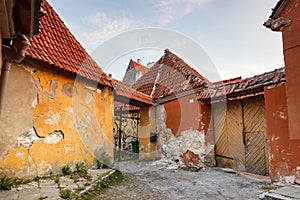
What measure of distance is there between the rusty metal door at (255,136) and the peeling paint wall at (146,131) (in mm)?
4018

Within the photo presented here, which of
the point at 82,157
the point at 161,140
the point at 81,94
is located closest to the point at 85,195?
the point at 82,157

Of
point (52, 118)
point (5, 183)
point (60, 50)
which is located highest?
point (60, 50)

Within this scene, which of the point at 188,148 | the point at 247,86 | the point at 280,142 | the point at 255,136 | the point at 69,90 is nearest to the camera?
the point at 280,142

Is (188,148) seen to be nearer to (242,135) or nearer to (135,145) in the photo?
(242,135)

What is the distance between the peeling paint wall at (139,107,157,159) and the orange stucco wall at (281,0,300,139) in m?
5.78

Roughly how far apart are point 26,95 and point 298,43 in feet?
17.4

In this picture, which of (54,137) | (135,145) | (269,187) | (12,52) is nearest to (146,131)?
(135,145)

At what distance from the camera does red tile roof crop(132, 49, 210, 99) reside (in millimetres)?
7893

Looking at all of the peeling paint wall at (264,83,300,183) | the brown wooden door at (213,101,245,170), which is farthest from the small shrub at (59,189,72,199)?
the brown wooden door at (213,101,245,170)

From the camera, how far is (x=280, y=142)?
4543 mm

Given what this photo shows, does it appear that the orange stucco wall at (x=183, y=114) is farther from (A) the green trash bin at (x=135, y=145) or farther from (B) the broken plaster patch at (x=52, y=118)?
(B) the broken plaster patch at (x=52, y=118)

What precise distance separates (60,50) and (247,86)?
463 cm

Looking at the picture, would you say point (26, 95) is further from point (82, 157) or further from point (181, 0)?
point (181, 0)

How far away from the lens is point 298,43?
14.1 feet
